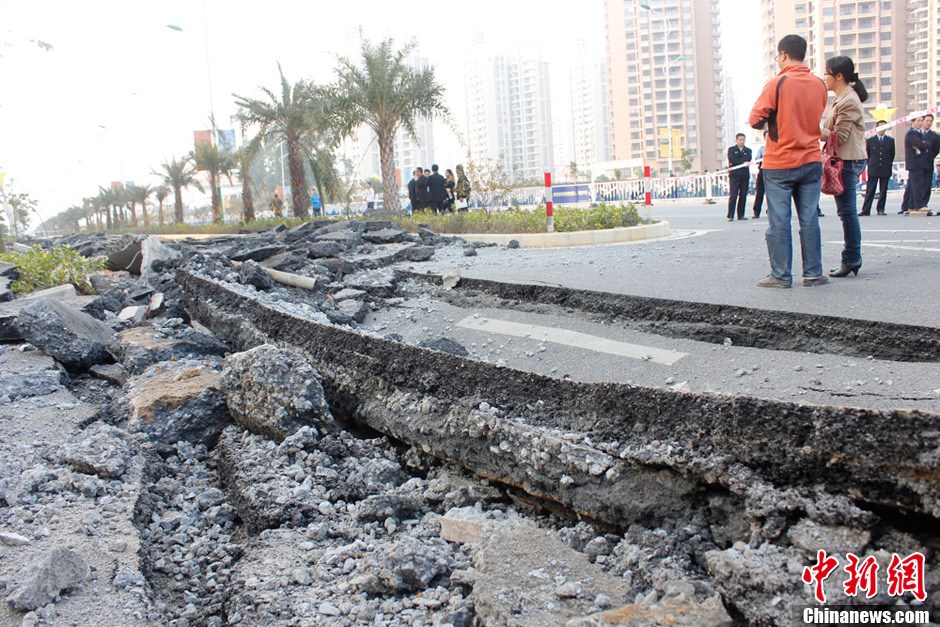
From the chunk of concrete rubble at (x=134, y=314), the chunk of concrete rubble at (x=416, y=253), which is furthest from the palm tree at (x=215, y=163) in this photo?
the chunk of concrete rubble at (x=134, y=314)

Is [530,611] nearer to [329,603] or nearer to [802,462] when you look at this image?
[329,603]

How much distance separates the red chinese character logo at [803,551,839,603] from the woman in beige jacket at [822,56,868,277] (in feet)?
14.0

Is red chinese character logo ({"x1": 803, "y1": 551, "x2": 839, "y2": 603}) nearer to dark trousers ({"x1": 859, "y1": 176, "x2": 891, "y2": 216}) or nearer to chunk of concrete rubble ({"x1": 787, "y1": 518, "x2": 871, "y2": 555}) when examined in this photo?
chunk of concrete rubble ({"x1": 787, "y1": 518, "x2": 871, "y2": 555})

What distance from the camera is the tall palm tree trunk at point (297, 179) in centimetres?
2612

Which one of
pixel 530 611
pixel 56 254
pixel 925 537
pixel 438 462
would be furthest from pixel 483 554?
pixel 56 254

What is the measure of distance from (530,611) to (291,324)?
3.15 m

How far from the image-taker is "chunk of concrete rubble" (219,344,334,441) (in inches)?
139

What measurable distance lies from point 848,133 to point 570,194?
25.6 metres

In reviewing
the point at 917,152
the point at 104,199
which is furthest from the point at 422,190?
the point at 104,199

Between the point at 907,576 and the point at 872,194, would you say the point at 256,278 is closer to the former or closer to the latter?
the point at 907,576

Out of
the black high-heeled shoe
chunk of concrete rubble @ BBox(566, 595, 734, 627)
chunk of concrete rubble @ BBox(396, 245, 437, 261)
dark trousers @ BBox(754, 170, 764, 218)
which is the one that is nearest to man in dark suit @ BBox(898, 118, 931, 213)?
dark trousers @ BBox(754, 170, 764, 218)

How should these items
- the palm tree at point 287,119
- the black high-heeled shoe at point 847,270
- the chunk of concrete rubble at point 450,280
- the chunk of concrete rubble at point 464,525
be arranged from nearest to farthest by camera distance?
the chunk of concrete rubble at point 464,525 < the black high-heeled shoe at point 847,270 < the chunk of concrete rubble at point 450,280 < the palm tree at point 287,119

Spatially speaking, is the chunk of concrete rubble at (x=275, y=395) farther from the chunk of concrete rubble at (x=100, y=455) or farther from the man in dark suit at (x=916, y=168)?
the man in dark suit at (x=916, y=168)

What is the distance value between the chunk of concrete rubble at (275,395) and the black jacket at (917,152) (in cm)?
1192
